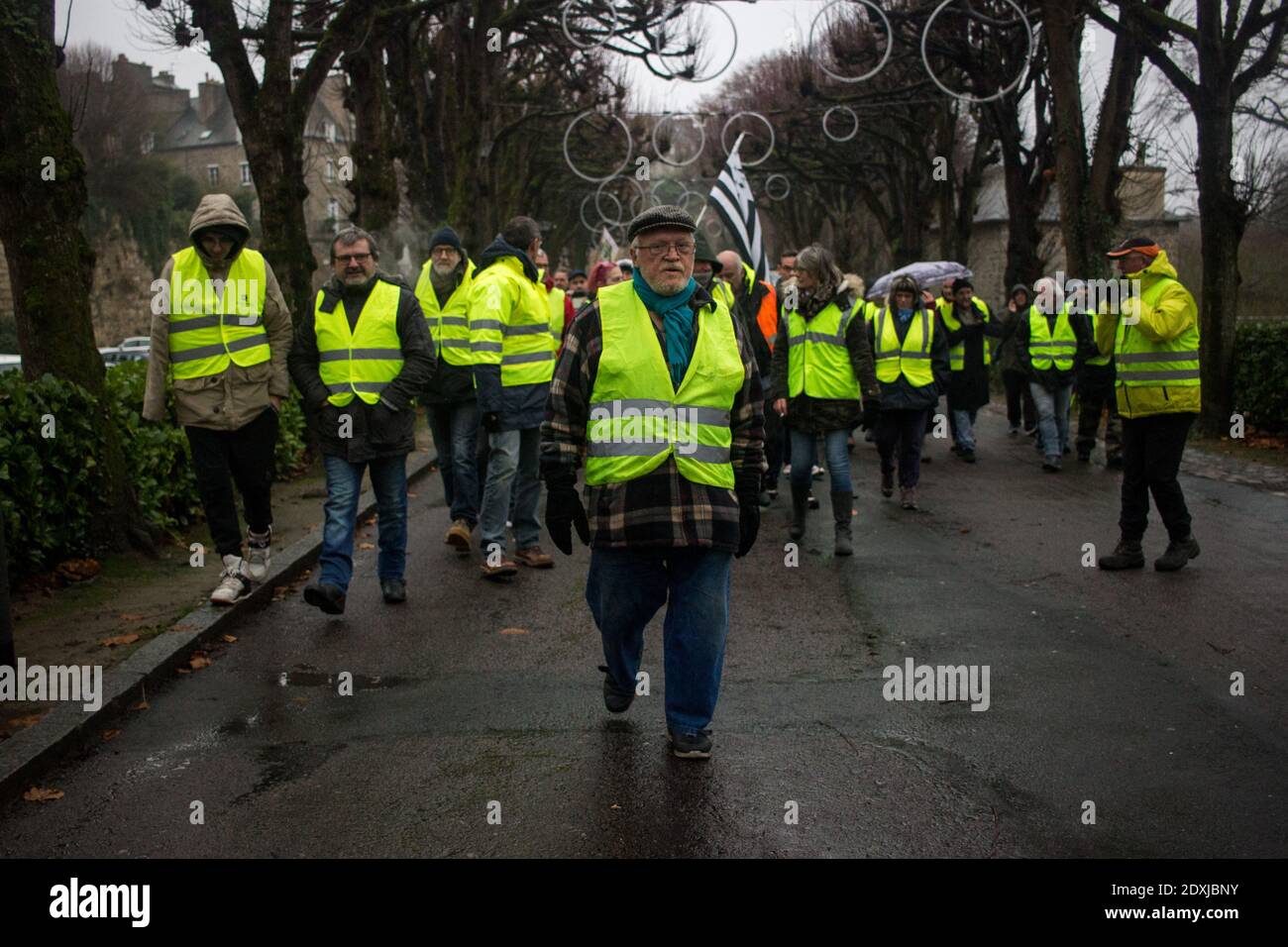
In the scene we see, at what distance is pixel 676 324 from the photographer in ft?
15.6

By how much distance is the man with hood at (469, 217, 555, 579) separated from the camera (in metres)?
8.44

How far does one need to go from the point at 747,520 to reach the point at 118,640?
3510 millimetres

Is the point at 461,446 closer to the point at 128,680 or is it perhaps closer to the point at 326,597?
the point at 326,597

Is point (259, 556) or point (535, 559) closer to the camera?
point (259, 556)

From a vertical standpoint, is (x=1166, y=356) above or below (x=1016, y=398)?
above

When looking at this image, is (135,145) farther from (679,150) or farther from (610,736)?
(610,736)

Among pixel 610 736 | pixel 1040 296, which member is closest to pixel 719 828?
pixel 610 736

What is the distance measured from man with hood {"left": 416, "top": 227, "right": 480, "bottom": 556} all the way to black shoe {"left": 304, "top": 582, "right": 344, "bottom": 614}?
2122mm

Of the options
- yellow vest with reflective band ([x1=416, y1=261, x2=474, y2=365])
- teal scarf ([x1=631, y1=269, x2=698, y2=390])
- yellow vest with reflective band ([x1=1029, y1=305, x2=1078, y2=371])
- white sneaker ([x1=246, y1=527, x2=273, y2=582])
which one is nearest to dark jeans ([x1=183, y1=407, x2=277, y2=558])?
white sneaker ([x1=246, y1=527, x2=273, y2=582])

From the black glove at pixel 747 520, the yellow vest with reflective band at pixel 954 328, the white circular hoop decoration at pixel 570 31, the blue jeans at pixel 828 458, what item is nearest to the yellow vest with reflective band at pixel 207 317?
the black glove at pixel 747 520

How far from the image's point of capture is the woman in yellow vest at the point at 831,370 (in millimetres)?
9258

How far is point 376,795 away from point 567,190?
43454 mm

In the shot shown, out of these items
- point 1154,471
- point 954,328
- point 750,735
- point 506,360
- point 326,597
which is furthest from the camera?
point 954,328

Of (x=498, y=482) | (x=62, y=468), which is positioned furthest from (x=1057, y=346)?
(x=62, y=468)
